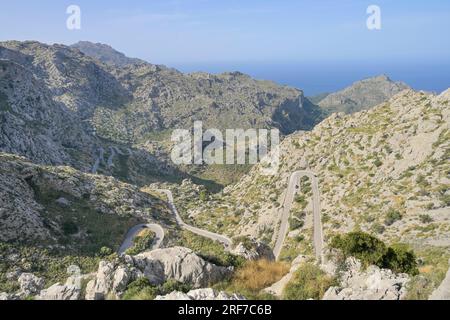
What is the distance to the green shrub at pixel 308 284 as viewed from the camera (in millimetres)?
23234

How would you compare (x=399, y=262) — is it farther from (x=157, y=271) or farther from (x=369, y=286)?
(x=157, y=271)

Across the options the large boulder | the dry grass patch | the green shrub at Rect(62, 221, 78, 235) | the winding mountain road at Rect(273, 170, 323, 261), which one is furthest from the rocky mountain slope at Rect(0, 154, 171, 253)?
the dry grass patch

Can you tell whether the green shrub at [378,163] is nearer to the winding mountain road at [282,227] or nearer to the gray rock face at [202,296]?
the winding mountain road at [282,227]

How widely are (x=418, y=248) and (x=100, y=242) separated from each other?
4643 cm

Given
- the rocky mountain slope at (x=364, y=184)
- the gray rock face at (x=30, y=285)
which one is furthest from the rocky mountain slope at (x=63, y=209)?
the rocky mountain slope at (x=364, y=184)

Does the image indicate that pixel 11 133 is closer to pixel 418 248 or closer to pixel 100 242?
pixel 100 242

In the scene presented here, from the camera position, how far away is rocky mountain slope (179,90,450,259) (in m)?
65.5

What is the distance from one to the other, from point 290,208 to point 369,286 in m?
70.5

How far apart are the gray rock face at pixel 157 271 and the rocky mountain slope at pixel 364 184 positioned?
35.7 meters

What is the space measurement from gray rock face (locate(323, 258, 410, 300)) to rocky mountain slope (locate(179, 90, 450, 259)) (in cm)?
3118

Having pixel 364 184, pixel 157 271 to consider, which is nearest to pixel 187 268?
pixel 157 271

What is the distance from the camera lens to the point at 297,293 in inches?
922

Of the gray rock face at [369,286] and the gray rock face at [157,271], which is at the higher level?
the gray rock face at [369,286]
